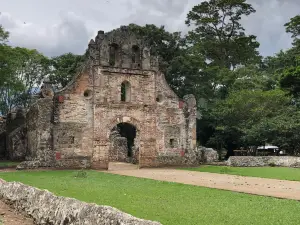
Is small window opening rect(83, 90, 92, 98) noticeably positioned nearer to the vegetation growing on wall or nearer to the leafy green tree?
the vegetation growing on wall

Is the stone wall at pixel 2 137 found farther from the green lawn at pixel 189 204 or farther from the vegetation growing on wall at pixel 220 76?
the green lawn at pixel 189 204

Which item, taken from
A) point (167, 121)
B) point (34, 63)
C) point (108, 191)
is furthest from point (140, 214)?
point (34, 63)

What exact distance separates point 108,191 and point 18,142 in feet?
75.4

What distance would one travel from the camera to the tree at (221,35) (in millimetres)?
47906

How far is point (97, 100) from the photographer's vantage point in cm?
2550

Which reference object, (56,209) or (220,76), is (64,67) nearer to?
(220,76)

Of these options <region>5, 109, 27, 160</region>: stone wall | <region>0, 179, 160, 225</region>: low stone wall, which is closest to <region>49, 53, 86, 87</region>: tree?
<region>5, 109, 27, 160</region>: stone wall

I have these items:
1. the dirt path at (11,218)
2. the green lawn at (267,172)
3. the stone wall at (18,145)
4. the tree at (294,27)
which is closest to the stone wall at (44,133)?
the green lawn at (267,172)

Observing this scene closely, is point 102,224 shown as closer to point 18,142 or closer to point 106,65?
point 106,65

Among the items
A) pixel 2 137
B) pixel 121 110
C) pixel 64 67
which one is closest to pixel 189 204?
pixel 121 110

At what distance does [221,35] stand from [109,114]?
27685 mm

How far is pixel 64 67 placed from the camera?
148 ft

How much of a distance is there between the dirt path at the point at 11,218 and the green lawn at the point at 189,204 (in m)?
1.96

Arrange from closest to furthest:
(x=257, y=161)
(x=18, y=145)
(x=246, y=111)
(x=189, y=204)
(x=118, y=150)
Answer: (x=189, y=204), (x=257, y=161), (x=18, y=145), (x=118, y=150), (x=246, y=111)
